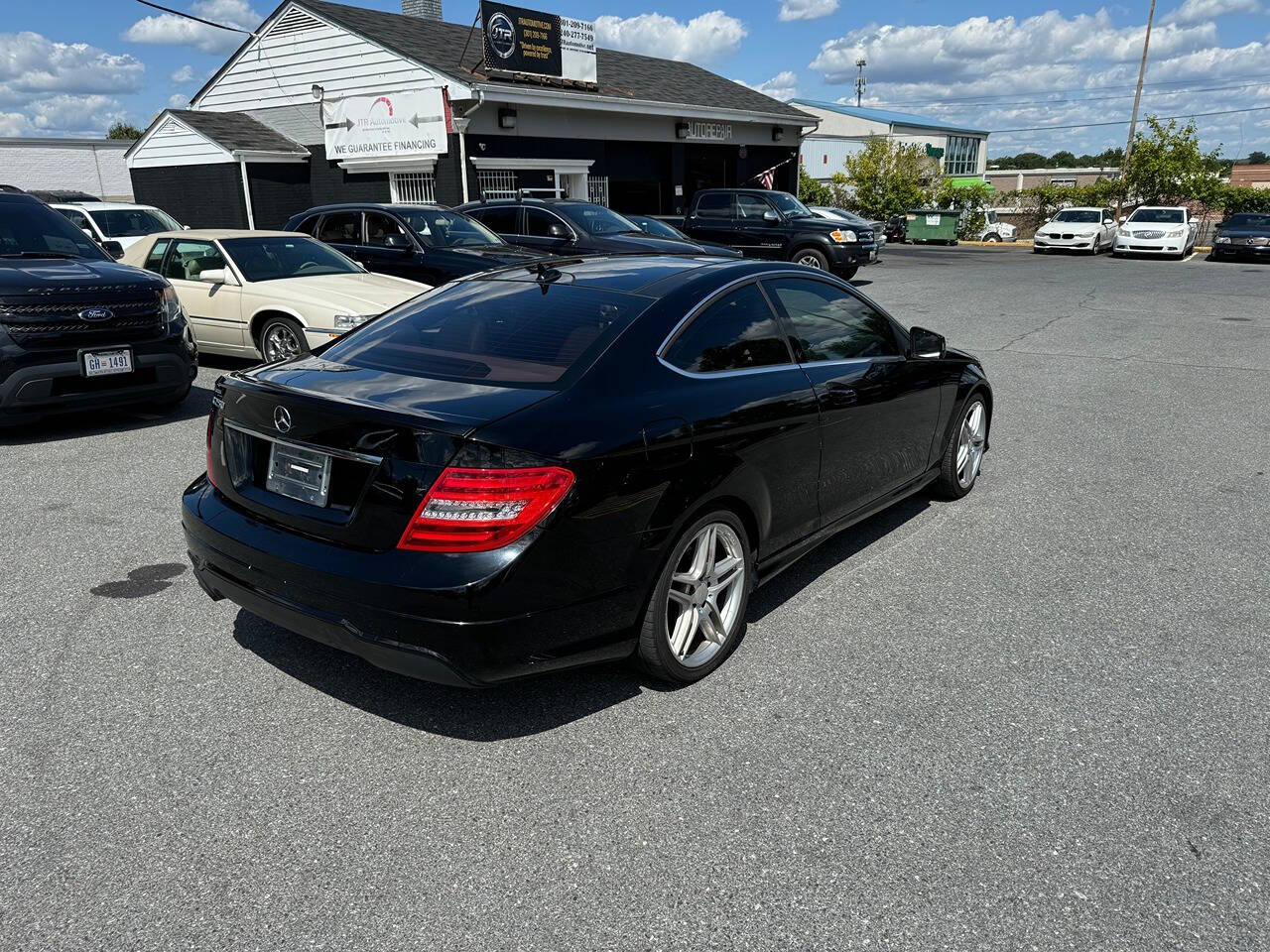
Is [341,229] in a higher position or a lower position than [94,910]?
higher

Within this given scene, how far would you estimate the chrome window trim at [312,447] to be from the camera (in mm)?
2975

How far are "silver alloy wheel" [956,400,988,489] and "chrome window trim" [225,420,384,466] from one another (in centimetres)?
369

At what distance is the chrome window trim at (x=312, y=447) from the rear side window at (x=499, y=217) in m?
11.4

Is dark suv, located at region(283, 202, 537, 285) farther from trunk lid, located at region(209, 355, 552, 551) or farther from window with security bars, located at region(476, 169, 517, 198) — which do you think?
window with security bars, located at region(476, 169, 517, 198)

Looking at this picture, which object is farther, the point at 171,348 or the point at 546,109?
the point at 546,109

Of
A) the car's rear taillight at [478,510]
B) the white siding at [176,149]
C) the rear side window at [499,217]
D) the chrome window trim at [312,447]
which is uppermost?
the white siding at [176,149]

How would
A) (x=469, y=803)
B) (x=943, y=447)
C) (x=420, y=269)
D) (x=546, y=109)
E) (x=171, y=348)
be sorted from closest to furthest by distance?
1. (x=469, y=803)
2. (x=943, y=447)
3. (x=171, y=348)
4. (x=420, y=269)
5. (x=546, y=109)

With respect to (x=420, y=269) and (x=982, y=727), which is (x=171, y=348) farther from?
(x=982, y=727)

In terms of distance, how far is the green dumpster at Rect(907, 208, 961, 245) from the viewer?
117 ft

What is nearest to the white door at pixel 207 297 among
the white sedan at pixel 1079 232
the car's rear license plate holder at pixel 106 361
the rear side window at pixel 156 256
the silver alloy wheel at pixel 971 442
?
the rear side window at pixel 156 256

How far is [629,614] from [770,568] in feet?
3.12

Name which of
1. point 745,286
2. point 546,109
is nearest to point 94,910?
point 745,286

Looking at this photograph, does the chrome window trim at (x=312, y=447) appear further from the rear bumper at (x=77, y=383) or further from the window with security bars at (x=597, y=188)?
the window with security bars at (x=597, y=188)

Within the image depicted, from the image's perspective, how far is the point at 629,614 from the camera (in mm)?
3182
